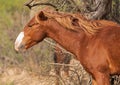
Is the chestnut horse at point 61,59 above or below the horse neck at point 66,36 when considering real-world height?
below

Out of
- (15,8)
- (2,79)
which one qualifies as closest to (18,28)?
(2,79)

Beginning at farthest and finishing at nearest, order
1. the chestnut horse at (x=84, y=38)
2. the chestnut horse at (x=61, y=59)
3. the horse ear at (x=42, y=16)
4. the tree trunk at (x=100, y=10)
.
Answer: the chestnut horse at (x=61, y=59), the tree trunk at (x=100, y=10), the horse ear at (x=42, y=16), the chestnut horse at (x=84, y=38)

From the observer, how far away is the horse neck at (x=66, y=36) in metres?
6.34

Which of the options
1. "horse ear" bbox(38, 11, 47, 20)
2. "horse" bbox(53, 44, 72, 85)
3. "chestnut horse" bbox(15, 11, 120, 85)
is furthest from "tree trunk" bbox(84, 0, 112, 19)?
"horse ear" bbox(38, 11, 47, 20)

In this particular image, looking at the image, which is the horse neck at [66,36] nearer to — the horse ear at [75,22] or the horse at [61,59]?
the horse ear at [75,22]

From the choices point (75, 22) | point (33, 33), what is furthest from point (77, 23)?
point (33, 33)

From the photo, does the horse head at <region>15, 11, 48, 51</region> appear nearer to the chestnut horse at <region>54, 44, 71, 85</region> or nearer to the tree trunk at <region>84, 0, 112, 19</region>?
the tree trunk at <region>84, 0, 112, 19</region>

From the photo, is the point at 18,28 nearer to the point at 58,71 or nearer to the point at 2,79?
the point at 2,79

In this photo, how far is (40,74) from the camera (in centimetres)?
864

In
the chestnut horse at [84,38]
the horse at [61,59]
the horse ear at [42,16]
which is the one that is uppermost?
the horse ear at [42,16]

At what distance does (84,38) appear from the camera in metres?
6.31

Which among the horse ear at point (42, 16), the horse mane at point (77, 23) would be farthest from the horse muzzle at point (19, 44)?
the horse mane at point (77, 23)

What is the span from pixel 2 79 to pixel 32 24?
632 centimetres

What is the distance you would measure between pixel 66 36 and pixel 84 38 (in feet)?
0.82
